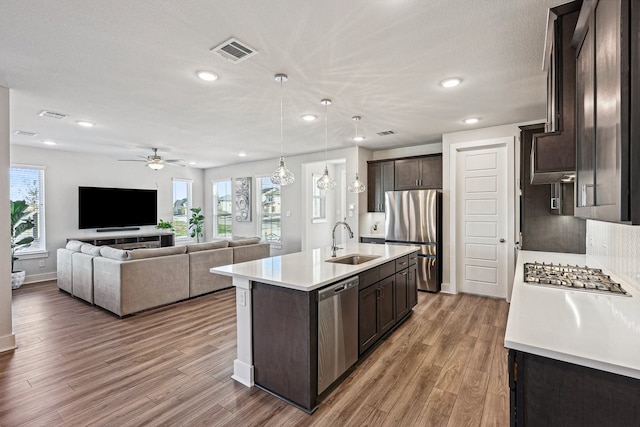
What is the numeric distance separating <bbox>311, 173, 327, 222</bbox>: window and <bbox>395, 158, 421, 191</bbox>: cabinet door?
186 centimetres

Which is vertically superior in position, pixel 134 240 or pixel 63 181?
pixel 63 181

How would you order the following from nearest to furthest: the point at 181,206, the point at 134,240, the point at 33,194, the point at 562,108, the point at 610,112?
the point at 610,112, the point at 562,108, the point at 33,194, the point at 134,240, the point at 181,206

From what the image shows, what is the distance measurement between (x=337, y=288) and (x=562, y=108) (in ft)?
5.86

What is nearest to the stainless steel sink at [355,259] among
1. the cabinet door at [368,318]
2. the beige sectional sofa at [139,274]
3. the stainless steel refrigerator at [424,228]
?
the cabinet door at [368,318]

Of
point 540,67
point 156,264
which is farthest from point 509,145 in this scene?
point 156,264

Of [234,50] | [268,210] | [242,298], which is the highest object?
[234,50]

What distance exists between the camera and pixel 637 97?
0.88 metres

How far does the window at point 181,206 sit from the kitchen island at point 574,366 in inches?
329

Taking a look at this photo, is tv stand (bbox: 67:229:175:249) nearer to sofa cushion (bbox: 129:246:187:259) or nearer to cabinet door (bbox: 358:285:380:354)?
sofa cushion (bbox: 129:246:187:259)

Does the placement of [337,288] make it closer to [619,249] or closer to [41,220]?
[619,249]

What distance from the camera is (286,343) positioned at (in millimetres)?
2207

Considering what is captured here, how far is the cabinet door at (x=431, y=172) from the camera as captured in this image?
206 inches

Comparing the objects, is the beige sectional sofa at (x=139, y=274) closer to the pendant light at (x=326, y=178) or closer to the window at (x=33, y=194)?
the window at (x=33, y=194)

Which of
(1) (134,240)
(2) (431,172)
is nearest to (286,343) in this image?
(2) (431,172)
